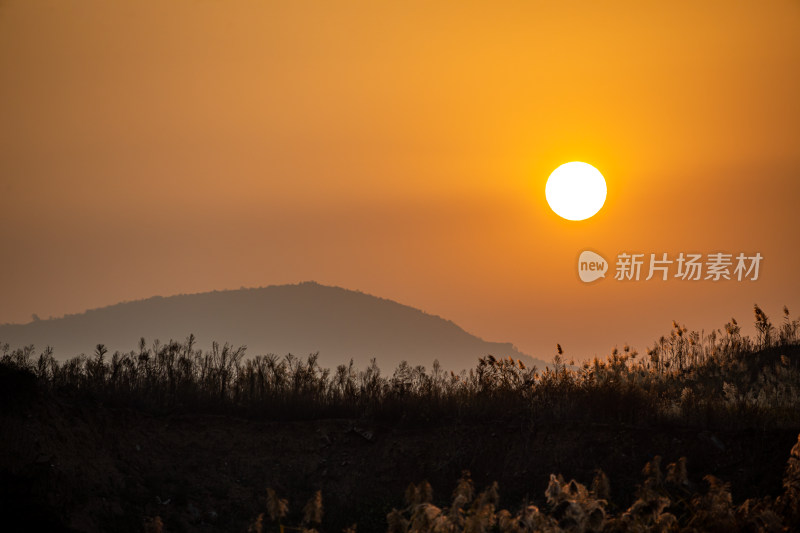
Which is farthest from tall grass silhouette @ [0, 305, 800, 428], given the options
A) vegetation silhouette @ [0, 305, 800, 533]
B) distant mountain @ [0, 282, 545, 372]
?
distant mountain @ [0, 282, 545, 372]

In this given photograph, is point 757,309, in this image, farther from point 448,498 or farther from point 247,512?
point 247,512

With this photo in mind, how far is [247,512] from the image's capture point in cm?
1484

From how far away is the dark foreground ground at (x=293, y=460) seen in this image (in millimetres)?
14133

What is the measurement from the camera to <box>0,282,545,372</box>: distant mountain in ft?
376

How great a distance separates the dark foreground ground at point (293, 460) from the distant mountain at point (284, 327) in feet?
305

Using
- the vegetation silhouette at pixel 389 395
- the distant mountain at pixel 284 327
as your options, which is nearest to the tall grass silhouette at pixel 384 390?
the vegetation silhouette at pixel 389 395

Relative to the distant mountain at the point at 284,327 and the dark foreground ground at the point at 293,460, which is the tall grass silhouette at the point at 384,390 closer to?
the dark foreground ground at the point at 293,460

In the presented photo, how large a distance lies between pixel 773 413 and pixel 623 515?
908 cm

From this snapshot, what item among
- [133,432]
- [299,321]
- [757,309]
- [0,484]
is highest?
[299,321]

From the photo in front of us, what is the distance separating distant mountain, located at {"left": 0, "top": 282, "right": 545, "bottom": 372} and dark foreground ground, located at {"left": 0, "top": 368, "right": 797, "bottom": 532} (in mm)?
92889

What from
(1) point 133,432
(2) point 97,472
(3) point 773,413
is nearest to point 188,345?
(1) point 133,432

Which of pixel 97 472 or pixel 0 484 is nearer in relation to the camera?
pixel 0 484

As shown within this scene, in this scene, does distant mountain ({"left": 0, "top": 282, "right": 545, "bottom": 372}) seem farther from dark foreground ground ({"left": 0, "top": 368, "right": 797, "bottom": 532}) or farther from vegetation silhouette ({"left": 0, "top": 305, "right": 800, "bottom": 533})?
dark foreground ground ({"left": 0, "top": 368, "right": 797, "bottom": 532})

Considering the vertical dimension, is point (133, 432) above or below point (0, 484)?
above
